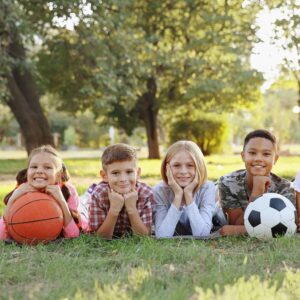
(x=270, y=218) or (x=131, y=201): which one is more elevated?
(x=131, y=201)

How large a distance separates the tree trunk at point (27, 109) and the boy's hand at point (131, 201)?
11.4 meters

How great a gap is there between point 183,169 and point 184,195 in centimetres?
28

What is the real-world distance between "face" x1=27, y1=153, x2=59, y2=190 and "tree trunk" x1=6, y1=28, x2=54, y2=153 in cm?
1077

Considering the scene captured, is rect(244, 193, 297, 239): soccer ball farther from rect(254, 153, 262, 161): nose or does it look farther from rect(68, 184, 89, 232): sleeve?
rect(68, 184, 89, 232): sleeve

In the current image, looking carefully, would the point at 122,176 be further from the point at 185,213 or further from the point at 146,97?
the point at 146,97

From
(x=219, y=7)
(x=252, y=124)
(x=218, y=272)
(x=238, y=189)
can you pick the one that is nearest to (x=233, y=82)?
(x=219, y=7)

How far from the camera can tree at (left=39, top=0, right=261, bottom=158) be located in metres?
16.4

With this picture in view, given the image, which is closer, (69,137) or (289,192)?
(289,192)

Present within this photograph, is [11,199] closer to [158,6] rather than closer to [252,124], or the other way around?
[158,6]

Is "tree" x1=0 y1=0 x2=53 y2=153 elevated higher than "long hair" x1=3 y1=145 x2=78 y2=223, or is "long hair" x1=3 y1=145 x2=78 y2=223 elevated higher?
"tree" x1=0 y1=0 x2=53 y2=153

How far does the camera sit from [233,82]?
84.3 ft

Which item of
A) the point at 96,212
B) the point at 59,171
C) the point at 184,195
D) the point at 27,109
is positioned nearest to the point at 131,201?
the point at 96,212

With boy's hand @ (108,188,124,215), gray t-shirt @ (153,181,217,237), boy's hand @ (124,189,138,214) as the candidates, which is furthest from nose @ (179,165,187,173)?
boy's hand @ (108,188,124,215)

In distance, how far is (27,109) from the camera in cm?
1656
